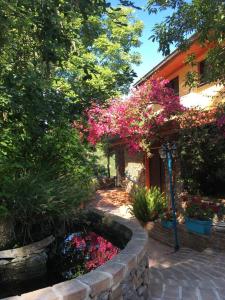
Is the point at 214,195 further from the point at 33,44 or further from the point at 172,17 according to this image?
the point at 33,44

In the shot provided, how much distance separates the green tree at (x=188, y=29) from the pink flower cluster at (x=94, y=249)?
3.99m

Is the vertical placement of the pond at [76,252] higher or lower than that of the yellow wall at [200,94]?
lower

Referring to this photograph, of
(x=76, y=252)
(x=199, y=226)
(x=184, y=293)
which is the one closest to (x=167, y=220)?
(x=199, y=226)

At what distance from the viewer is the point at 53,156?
594 centimetres

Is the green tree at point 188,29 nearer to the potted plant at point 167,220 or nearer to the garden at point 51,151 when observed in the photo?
the garden at point 51,151

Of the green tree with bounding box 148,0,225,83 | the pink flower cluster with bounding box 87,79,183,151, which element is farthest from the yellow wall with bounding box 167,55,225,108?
the green tree with bounding box 148,0,225,83

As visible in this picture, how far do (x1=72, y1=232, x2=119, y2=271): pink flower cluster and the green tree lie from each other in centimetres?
399

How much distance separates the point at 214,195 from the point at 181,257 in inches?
140

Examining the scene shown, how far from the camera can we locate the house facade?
1129 cm

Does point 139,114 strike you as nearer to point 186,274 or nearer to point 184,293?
point 186,274

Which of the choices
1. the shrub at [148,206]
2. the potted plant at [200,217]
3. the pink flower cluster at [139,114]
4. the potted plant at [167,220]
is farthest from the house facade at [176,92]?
the potted plant at [200,217]

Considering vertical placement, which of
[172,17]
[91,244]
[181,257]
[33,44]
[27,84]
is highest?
[172,17]

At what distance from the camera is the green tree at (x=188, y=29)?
6870 millimetres

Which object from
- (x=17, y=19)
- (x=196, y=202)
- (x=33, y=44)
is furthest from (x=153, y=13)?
(x=196, y=202)
